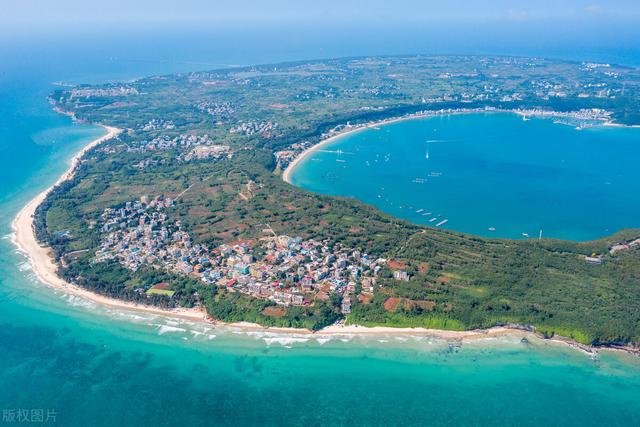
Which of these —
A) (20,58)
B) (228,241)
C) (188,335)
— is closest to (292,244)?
(228,241)

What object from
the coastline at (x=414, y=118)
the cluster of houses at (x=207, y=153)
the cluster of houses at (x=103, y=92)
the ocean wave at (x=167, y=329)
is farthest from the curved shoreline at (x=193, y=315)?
the cluster of houses at (x=103, y=92)

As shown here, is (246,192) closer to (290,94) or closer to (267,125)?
(267,125)

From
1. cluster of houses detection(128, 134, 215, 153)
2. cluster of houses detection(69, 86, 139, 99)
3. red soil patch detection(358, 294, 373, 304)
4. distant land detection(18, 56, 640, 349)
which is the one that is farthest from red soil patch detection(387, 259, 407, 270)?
cluster of houses detection(69, 86, 139, 99)

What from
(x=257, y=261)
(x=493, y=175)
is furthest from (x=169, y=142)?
(x=493, y=175)

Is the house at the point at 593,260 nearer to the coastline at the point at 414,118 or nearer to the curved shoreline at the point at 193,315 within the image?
the curved shoreline at the point at 193,315

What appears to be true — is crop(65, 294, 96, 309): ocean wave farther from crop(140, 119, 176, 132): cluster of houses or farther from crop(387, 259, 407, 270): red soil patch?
crop(140, 119, 176, 132): cluster of houses
